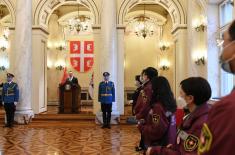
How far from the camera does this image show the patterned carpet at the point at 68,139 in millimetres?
7164

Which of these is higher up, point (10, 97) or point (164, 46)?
point (164, 46)

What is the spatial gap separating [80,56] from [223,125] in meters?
18.6

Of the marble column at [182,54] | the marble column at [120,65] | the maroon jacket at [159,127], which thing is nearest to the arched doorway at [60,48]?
the marble column at [120,65]

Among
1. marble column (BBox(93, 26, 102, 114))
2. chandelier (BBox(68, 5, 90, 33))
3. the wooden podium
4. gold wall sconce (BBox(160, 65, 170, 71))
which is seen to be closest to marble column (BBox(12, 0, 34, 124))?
the wooden podium

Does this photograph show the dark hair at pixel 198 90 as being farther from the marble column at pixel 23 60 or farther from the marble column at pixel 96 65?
the marble column at pixel 96 65

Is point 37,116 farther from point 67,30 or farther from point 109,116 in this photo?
point 67,30

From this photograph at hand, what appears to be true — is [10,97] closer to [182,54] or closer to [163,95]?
[182,54]

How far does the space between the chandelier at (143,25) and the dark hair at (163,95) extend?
13613 millimetres

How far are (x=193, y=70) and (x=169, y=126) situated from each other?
8984mm

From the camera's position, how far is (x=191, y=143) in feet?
6.40

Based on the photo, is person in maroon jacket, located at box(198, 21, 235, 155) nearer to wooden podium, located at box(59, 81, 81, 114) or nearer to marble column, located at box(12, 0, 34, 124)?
marble column, located at box(12, 0, 34, 124)

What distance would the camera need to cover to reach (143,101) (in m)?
4.11

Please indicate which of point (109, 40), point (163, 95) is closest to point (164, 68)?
point (109, 40)

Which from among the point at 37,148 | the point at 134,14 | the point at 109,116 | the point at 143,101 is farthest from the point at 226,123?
the point at 134,14
